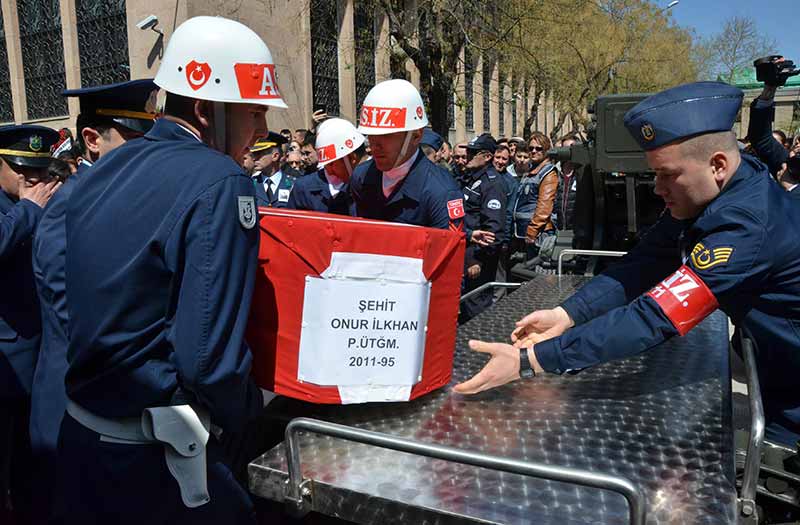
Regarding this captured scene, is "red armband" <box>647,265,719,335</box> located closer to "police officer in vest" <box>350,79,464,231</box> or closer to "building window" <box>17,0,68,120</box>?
"police officer in vest" <box>350,79,464,231</box>

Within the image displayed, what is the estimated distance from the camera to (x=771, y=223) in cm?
210

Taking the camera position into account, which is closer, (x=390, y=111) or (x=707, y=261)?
(x=707, y=261)

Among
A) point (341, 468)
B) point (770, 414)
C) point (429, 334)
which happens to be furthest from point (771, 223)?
point (341, 468)

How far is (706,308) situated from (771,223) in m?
0.36

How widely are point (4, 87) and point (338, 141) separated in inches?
830

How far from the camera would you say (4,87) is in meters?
21.0

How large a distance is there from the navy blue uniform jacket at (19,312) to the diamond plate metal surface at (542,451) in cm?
181

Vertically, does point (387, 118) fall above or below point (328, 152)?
above

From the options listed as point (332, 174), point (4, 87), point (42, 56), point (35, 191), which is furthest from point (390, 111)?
point (4, 87)

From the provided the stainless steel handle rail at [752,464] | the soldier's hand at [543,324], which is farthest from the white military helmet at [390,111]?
the stainless steel handle rail at [752,464]

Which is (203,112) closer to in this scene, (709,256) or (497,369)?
(497,369)

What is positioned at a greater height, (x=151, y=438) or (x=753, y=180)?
(x=753, y=180)

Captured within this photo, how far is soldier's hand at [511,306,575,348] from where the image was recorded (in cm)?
269

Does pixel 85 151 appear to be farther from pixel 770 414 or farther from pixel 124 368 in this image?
pixel 770 414
